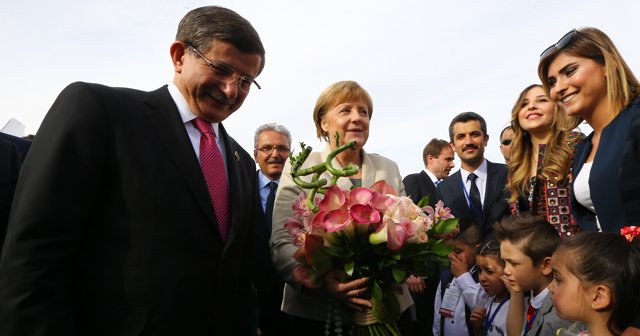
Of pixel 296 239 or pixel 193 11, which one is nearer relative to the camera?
pixel 193 11

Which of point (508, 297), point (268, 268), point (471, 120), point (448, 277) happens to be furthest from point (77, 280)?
point (471, 120)

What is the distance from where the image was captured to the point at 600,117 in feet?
10.0

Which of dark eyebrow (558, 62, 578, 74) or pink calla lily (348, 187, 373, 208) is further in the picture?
dark eyebrow (558, 62, 578, 74)

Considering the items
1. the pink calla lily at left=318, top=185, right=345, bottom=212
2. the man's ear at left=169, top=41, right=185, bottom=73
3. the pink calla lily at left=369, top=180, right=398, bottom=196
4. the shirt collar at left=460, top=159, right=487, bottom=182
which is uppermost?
the man's ear at left=169, top=41, right=185, bottom=73

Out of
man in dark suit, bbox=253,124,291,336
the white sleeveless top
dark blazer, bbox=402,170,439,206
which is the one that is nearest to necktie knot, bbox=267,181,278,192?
man in dark suit, bbox=253,124,291,336

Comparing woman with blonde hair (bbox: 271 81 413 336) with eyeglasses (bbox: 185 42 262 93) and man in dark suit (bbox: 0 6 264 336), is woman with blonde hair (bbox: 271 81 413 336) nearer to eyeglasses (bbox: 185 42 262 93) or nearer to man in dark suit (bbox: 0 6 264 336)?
man in dark suit (bbox: 0 6 264 336)

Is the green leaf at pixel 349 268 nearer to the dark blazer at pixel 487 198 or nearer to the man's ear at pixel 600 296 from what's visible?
the man's ear at pixel 600 296

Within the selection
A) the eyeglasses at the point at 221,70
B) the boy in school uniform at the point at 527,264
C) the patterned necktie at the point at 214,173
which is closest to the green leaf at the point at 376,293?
the patterned necktie at the point at 214,173

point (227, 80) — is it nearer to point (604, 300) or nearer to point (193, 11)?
point (193, 11)

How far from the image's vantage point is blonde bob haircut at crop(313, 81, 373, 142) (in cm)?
356

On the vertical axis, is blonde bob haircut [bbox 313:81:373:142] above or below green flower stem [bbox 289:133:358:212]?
above

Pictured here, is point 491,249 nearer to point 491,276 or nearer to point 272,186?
point 491,276

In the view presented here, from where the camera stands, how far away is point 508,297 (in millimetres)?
4523

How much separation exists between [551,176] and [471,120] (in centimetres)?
257
